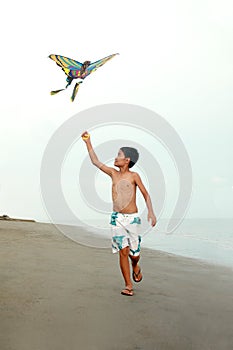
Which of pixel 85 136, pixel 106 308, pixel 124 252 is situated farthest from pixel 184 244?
pixel 106 308

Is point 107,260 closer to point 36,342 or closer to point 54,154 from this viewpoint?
point 54,154

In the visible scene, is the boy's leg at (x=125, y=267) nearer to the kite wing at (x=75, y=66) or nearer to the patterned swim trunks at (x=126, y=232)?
the patterned swim trunks at (x=126, y=232)

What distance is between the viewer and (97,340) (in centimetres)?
265

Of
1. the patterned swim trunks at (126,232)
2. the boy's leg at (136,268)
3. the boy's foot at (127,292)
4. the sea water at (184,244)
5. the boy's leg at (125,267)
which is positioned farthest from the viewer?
the sea water at (184,244)

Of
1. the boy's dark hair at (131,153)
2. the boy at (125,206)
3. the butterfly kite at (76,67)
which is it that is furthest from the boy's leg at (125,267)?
the butterfly kite at (76,67)

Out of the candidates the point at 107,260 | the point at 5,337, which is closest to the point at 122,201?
the point at 5,337

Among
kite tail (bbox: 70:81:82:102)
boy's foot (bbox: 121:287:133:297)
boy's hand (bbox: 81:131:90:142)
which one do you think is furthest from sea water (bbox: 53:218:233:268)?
kite tail (bbox: 70:81:82:102)

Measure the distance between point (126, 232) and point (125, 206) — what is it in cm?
30

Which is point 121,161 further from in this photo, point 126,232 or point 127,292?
point 127,292

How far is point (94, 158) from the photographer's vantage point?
4.58 m

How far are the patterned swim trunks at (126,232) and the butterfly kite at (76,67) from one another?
1556 millimetres

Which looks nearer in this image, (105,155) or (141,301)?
(141,301)

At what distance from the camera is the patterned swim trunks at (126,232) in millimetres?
4371

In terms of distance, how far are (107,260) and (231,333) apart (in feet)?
12.8
